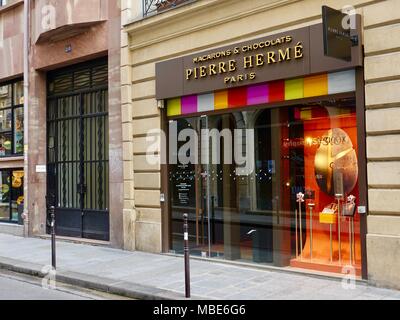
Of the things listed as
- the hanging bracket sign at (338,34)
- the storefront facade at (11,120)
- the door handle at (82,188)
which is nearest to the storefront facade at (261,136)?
the hanging bracket sign at (338,34)

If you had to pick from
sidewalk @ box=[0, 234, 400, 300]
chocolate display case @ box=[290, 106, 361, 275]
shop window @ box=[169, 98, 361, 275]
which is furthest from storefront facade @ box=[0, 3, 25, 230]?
chocolate display case @ box=[290, 106, 361, 275]

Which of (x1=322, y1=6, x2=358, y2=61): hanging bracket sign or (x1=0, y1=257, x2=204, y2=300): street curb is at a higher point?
(x1=322, y1=6, x2=358, y2=61): hanging bracket sign

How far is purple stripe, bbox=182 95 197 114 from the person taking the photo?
10.6 meters

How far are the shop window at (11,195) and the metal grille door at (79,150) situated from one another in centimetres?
124

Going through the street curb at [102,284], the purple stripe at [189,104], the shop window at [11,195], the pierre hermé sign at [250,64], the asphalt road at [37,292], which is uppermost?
the pierre hermé sign at [250,64]

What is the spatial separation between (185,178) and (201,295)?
12.7 feet

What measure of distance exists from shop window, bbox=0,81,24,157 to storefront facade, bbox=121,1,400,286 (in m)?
5.19

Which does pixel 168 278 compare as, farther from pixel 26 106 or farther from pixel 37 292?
pixel 26 106

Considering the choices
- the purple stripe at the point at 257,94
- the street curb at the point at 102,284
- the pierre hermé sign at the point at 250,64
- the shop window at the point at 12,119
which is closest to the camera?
the street curb at the point at 102,284

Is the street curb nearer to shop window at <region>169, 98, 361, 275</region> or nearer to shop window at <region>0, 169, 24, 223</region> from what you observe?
shop window at <region>169, 98, 361, 275</region>

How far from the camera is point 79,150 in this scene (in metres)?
13.8

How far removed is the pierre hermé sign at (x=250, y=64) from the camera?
8449 millimetres

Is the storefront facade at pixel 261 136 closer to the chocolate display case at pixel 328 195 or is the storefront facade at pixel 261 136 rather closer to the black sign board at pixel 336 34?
the chocolate display case at pixel 328 195

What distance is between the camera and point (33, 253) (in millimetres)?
11773
